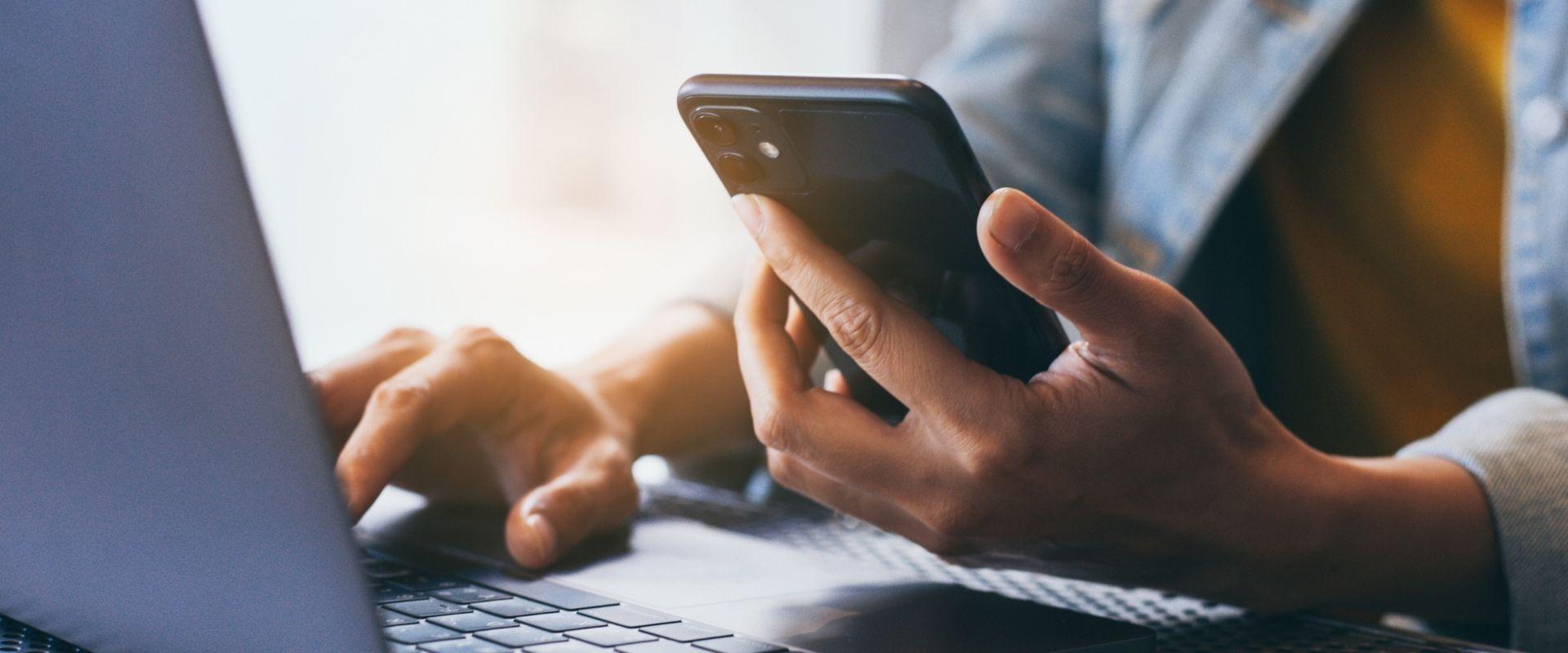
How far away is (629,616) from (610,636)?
0.02m

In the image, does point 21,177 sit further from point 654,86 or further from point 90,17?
point 654,86

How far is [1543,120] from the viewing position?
0.72 metres

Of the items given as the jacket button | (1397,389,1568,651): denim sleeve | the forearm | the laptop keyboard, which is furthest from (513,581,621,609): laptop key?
the jacket button

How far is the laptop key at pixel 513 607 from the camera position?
1.12ft

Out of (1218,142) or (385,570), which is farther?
(1218,142)

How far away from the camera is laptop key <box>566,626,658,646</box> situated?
31 centimetres

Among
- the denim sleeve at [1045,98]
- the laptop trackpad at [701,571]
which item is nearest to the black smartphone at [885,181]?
the laptop trackpad at [701,571]

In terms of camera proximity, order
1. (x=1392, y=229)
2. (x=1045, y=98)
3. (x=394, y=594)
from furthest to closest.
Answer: (x=1045, y=98) < (x=1392, y=229) < (x=394, y=594)

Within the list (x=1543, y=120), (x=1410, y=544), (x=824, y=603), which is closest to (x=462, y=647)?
(x=824, y=603)

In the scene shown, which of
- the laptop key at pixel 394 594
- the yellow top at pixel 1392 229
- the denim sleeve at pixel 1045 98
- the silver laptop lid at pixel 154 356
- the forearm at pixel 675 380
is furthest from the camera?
the denim sleeve at pixel 1045 98

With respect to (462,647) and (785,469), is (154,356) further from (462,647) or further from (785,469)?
(785,469)

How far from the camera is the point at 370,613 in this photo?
0.24 meters

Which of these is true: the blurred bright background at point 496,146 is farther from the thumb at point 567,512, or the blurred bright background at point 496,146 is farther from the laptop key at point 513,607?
the laptop key at point 513,607

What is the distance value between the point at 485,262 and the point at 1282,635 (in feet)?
4.46
